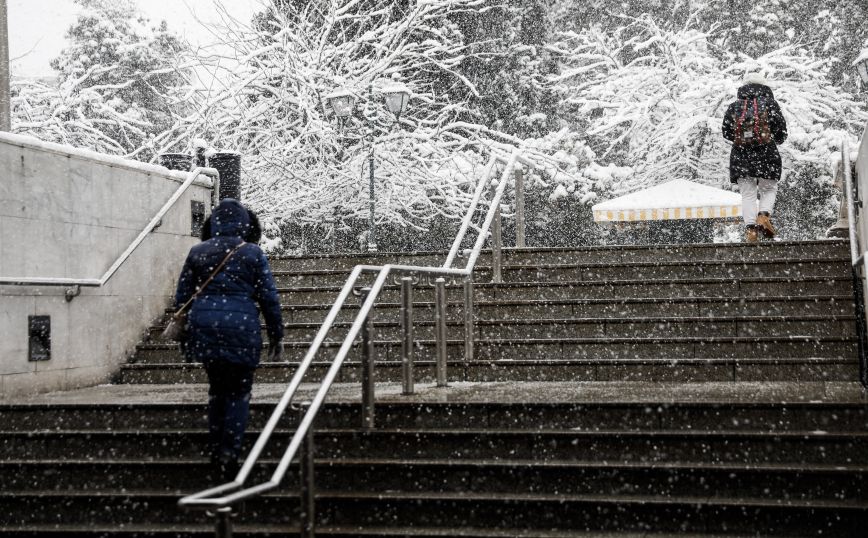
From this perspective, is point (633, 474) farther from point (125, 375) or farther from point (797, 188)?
point (797, 188)

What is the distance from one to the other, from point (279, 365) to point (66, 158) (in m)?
2.49

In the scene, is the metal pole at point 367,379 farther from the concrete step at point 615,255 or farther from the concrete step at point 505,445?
the concrete step at point 615,255

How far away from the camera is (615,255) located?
377 inches

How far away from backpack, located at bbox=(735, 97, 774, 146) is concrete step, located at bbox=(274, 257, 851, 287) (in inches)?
75.4

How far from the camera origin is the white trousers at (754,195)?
10336 mm

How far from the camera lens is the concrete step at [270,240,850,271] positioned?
29.8 feet

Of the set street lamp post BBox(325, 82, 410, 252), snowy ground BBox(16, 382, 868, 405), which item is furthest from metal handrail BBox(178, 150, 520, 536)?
street lamp post BBox(325, 82, 410, 252)

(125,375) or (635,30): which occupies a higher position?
(635,30)

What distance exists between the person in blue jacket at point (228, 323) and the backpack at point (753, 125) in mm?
6457

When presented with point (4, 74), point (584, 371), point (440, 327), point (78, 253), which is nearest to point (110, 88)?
point (4, 74)

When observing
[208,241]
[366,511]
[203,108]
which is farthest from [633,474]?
[203,108]

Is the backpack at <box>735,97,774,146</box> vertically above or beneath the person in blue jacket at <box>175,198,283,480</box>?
above

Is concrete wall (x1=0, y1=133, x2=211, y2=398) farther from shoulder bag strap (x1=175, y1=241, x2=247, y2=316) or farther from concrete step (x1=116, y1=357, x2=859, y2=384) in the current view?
shoulder bag strap (x1=175, y1=241, x2=247, y2=316)

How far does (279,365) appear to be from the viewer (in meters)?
8.17
